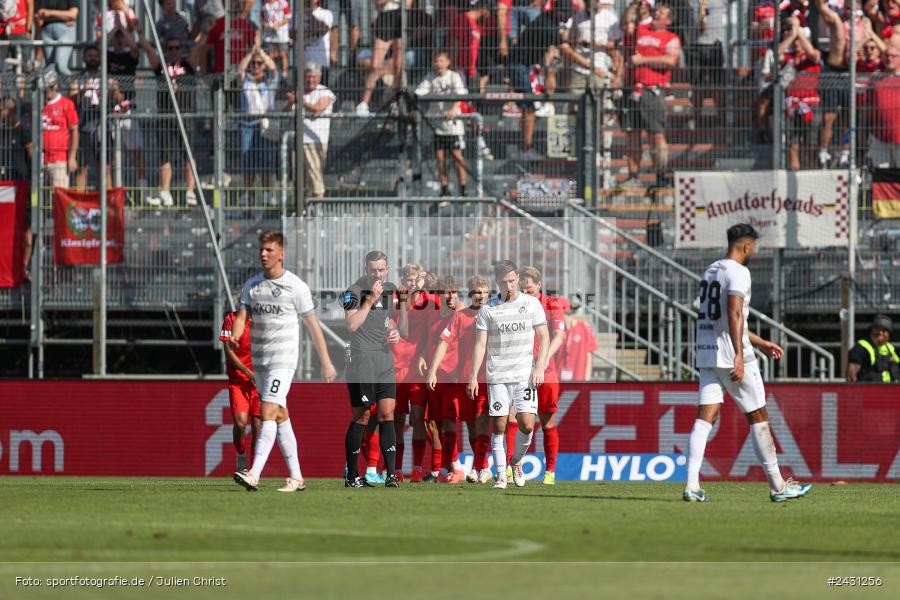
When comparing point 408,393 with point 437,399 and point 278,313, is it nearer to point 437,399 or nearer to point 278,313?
point 437,399

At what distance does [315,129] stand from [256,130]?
787mm

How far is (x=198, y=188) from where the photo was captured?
70.1 feet

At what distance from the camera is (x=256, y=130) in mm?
22219

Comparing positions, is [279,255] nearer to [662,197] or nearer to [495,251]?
[495,251]

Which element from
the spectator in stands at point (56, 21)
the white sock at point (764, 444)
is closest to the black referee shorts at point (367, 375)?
the white sock at point (764, 444)

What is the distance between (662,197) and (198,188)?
593 centimetres

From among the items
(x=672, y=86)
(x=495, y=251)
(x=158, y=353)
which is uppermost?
(x=672, y=86)

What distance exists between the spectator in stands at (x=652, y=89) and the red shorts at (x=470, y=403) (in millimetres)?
6269

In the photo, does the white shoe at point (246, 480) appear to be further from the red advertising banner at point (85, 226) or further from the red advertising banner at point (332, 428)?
the red advertising banner at point (85, 226)

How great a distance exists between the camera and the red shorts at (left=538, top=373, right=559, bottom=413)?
51.7ft

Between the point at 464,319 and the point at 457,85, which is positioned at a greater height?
the point at 457,85

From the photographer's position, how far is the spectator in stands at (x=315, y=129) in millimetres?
22312

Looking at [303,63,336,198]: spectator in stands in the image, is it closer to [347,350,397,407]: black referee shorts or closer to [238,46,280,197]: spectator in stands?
[238,46,280,197]: spectator in stands

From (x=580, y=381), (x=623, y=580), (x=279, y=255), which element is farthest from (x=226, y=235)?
(x=623, y=580)
